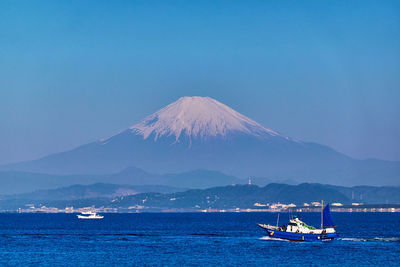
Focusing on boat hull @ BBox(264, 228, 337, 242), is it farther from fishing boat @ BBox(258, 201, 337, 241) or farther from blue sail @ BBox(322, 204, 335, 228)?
blue sail @ BBox(322, 204, 335, 228)

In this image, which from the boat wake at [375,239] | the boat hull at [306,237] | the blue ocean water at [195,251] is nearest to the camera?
the blue ocean water at [195,251]

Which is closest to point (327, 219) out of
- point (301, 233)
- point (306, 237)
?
point (306, 237)

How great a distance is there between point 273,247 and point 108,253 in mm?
29078

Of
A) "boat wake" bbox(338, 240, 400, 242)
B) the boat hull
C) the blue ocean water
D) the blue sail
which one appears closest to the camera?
the blue ocean water

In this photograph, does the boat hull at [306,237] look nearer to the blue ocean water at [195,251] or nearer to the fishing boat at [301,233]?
the fishing boat at [301,233]

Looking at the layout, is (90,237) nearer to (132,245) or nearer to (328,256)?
(132,245)

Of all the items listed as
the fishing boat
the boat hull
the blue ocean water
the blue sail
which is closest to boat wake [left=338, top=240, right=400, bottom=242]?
the blue ocean water

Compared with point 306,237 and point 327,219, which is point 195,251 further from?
point 327,219

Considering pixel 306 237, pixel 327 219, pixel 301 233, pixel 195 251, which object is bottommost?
pixel 195 251

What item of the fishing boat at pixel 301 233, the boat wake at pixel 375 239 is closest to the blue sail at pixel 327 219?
the fishing boat at pixel 301 233

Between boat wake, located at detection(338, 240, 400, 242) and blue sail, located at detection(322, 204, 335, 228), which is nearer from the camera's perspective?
boat wake, located at detection(338, 240, 400, 242)

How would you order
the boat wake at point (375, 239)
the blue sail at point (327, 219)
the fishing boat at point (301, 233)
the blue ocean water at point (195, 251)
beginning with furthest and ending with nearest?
the blue sail at point (327, 219) → the boat wake at point (375, 239) → the fishing boat at point (301, 233) → the blue ocean water at point (195, 251)

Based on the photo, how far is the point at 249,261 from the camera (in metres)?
117

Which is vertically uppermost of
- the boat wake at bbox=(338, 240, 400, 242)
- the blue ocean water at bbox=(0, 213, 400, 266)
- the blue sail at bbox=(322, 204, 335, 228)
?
the blue sail at bbox=(322, 204, 335, 228)
